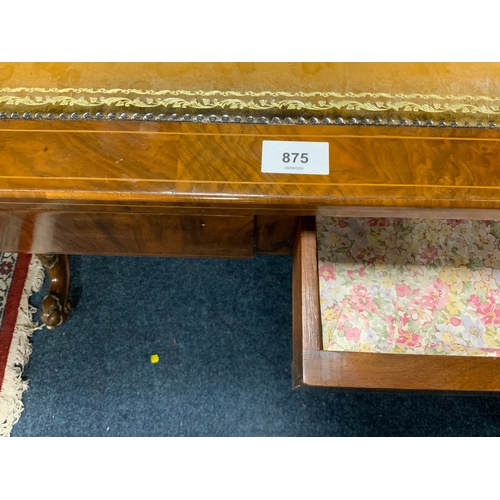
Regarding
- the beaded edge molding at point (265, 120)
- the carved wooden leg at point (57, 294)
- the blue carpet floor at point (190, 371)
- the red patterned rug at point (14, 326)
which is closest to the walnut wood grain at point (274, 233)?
the beaded edge molding at point (265, 120)

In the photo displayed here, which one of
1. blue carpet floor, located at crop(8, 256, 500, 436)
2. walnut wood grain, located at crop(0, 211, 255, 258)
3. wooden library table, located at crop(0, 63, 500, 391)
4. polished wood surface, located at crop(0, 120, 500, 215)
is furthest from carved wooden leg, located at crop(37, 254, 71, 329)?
polished wood surface, located at crop(0, 120, 500, 215)

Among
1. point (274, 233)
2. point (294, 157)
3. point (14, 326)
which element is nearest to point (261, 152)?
point (294, 157)

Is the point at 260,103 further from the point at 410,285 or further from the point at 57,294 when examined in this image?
the point at 57,294

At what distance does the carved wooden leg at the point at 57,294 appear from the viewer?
87 cm

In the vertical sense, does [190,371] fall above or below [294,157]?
below

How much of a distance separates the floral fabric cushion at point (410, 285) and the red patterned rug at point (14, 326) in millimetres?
647

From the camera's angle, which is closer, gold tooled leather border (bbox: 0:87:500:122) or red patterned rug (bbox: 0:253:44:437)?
gold tooled leather border (bbox: 0:87:500:122)

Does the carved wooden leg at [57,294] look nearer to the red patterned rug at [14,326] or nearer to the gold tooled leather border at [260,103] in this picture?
the red patterned rug at [14,326]

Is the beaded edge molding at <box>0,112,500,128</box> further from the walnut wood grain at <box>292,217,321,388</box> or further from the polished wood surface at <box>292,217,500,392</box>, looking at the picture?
the polished wood surface at <box>292,217,500,392</box>

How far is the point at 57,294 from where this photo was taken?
0.89 m

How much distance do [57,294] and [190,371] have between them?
1.05 ft

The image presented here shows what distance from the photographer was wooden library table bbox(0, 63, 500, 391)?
0.49 meters

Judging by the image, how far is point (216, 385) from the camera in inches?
33.9

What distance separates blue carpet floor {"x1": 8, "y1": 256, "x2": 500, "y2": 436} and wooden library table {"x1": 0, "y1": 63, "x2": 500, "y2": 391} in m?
0.33
